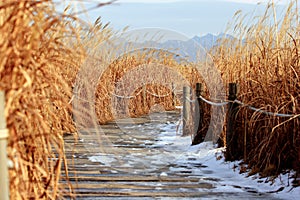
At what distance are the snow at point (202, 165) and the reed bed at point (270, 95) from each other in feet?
0.43

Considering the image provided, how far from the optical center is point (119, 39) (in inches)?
383

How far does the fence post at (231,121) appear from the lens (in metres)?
4.85

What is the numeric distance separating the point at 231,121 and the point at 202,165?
520 mm

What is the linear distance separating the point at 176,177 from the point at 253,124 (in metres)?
0.76

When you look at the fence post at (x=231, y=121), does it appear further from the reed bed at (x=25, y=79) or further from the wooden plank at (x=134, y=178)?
the reed bed at (x=25, y=79)

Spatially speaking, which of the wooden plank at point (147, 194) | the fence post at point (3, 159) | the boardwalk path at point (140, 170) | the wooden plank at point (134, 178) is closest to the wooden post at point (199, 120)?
the boardwalk path at point (140, 170)

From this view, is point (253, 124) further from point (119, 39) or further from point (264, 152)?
point (119, 39)

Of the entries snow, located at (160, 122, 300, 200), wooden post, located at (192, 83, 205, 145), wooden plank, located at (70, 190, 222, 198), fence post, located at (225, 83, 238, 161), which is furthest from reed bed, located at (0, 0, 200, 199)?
wooden post, located at (192, 83, 205, 145)

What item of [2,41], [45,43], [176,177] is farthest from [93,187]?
[2,41]

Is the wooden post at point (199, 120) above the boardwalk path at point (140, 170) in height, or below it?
above

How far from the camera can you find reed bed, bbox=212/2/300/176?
398 cm

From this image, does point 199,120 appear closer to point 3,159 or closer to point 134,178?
point 134,178

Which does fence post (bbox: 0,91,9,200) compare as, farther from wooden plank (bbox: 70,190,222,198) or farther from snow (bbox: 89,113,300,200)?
snow (bbox: 89,113,300,200)

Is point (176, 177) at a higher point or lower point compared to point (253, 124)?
lower
